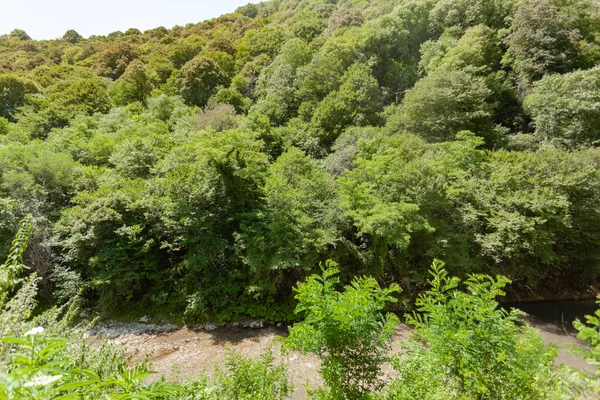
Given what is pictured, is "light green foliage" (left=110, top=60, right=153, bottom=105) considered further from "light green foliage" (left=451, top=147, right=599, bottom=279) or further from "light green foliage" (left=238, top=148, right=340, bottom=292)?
"light green foliage" (left=451, top=147, right=599, bottom=279)

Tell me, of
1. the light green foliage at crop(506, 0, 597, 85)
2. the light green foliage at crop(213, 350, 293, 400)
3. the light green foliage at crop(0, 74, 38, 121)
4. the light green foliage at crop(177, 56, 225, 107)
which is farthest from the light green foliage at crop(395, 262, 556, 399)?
the light green foliage at crop(0, 74, 38, 121)

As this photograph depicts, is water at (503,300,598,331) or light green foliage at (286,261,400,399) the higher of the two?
light green foliage at (286,261,400,399)

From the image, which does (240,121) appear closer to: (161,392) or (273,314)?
(273,314)

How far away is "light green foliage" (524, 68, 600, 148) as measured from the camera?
606 inches

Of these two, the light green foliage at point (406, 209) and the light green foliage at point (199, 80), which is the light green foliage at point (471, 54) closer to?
the light green foliage at point (406, 209)

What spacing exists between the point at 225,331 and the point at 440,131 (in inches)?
728

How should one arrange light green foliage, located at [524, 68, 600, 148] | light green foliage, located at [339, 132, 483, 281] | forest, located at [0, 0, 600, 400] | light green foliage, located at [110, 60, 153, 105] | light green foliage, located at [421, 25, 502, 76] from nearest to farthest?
forest, located at [0, 0, 600, 400] < light green foliage, located at [339, 132, 483, 281] < light green foliage, located at [524, 68, 600, 148] < light green foliage, located at [421, 25, 502, 76] < light green foliage, located at [110, 60, 153, 105]

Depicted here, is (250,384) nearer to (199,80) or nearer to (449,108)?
(449,108)

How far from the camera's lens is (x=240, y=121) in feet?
72.6

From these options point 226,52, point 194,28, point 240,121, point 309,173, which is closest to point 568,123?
point 309,173

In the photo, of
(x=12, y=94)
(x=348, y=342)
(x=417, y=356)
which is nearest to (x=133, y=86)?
(x=12, y=94)

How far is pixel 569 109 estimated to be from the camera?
1592 cm

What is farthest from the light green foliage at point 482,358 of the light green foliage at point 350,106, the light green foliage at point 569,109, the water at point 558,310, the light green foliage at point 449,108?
the light green foliage at point 350,106

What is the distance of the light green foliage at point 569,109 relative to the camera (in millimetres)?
15398
